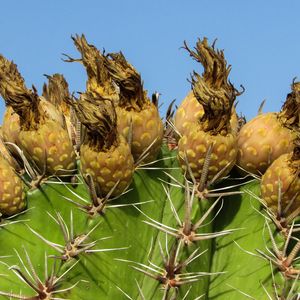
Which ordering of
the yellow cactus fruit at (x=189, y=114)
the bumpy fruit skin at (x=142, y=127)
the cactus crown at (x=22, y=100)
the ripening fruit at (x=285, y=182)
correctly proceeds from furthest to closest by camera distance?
the yellow cactus fruit at (x=189, y=114) < the bumpy fruit skin at (x=142, y=127) < the cactus crown at (x=22, y=100) < the ripening fruit at (x=285, y=182)

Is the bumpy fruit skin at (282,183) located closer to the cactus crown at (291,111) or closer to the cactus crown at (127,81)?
the cactus crown at (291,111)

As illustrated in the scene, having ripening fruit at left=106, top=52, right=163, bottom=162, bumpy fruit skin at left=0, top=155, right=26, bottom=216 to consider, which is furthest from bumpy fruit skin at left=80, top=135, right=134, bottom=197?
bumpy fruit skin at left=0, top=155, right=26, bottom=216

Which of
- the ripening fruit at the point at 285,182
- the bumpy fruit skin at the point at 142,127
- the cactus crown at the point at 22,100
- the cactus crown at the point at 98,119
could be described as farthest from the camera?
Result: the bumpy fruit skin at the point at 142,127

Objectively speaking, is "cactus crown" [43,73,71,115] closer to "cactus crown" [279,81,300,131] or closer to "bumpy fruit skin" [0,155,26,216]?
"bumpy fruit skin" [0,155,26,216]

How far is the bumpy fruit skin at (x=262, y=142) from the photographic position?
8.80ft

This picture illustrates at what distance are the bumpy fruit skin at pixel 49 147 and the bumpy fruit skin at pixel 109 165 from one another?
0.57 ft

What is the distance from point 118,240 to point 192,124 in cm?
51

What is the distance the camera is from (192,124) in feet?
8.81

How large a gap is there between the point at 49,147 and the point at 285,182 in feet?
2.88

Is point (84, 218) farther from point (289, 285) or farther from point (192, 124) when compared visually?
point (289, 285)

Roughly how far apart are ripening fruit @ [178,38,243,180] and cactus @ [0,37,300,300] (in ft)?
0.07

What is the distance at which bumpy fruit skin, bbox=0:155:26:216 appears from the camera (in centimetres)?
268

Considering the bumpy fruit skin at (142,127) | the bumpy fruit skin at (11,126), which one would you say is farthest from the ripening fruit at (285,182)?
the bumpy fruit skin at (11,126)

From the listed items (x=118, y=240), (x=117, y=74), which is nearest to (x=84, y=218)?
(x=118, y=240)
